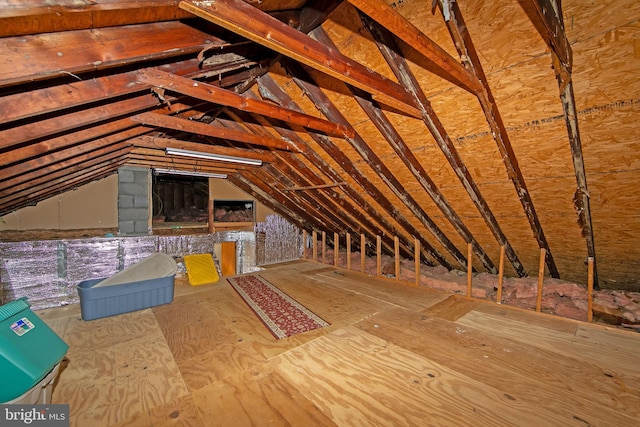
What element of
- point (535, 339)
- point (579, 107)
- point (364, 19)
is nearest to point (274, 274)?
point (535, 339)

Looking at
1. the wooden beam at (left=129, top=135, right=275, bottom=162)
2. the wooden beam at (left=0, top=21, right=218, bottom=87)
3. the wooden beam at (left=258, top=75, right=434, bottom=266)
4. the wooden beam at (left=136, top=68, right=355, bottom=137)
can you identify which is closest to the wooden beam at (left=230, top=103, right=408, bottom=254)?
the wooden beam at (left=258, top=75, right=434, bottom=266)

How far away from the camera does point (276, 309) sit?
3141 millimetres

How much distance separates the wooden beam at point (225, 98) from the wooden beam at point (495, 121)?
52.5 inches

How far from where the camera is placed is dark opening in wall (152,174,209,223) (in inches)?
358

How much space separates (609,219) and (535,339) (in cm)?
159

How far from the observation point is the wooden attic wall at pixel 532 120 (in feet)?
5.33

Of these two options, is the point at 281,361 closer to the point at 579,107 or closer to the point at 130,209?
the point at 579,107

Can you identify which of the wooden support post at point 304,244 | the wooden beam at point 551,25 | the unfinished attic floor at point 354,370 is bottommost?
the unfinished attic floor at point 354,370

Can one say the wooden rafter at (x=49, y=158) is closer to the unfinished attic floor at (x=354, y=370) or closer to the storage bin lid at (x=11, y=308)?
the storage bin lid at (x=11, y=308)

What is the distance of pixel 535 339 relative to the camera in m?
2.34

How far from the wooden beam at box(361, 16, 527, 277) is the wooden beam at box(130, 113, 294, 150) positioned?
1849 millimetres

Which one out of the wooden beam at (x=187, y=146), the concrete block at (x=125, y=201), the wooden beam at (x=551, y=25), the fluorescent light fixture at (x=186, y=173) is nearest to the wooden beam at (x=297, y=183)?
the wooden beam at (x=187, y=146)

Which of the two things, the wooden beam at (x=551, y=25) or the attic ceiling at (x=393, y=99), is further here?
the wooden beam at (x=551, y=25)

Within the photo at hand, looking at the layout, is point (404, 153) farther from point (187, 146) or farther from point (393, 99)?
point (187, 146)
